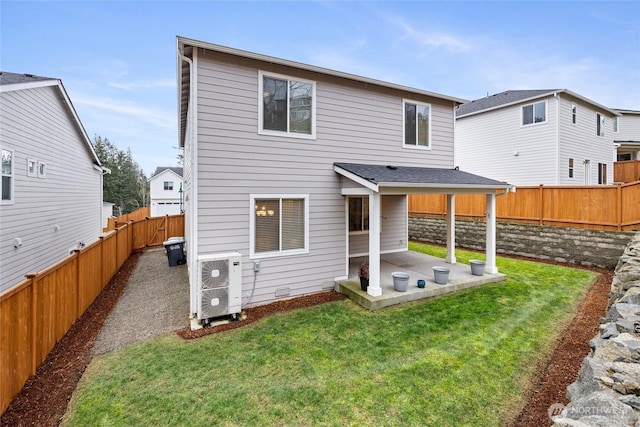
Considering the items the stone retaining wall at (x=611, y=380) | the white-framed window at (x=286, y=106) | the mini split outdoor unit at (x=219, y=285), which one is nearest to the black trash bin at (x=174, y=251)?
the mini split outdoor unit at (x=219, y=285)

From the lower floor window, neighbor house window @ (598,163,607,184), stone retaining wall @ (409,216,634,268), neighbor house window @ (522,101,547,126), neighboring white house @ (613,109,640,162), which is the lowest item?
stone retaining wall @ (409,216,634,268)

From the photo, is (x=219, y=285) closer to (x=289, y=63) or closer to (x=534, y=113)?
(x=289, y=63)

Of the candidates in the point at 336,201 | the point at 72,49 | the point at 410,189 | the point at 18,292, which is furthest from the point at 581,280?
the point at 72,49

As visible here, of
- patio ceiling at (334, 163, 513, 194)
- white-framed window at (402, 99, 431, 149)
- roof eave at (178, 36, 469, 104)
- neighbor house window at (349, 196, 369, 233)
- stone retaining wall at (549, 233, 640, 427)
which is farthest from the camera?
neighbor house window at (349, 196, 369, 233)

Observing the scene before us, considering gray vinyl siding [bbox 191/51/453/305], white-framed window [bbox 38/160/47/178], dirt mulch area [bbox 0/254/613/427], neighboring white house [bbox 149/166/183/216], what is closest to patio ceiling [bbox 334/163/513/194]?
gray vinyl siding [bbox 191/51/453/305]

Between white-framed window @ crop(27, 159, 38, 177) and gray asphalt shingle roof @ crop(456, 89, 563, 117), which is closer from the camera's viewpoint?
white-framed window @ crop(27, 159, 38, 177)

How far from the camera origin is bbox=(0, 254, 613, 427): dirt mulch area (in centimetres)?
336

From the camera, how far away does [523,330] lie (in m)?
5.23

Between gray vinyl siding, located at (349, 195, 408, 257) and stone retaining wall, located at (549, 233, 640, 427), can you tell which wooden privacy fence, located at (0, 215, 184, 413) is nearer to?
stone retaining wall, located at (549, 233, 640, 427)

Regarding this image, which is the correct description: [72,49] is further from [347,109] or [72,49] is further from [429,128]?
[429,128]

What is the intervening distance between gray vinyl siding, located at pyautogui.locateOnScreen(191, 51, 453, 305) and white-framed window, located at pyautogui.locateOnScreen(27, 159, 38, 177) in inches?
251

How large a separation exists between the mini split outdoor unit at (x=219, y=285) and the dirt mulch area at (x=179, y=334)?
0.32m

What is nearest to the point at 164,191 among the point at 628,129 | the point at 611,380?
the point at 611,380

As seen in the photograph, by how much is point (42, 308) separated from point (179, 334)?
2044 mm
